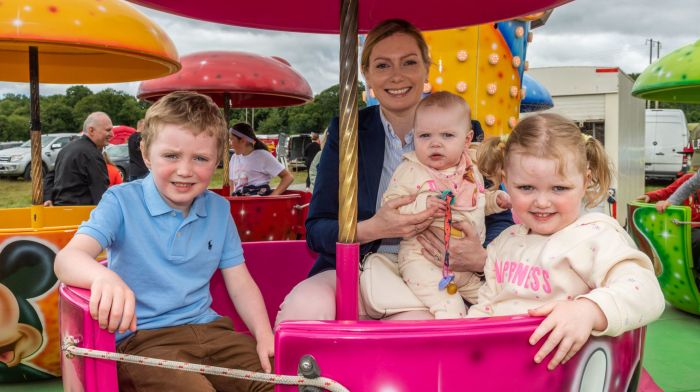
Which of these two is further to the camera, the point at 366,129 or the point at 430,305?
the point at 366,129

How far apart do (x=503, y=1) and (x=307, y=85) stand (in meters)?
4.73

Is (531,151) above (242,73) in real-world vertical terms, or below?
below

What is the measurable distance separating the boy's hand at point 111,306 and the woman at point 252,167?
507 centimetres

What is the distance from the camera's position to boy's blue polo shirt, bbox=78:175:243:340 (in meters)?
1.88

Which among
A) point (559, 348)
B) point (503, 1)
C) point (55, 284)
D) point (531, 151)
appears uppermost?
point (503, 1)

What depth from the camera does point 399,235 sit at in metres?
1.92

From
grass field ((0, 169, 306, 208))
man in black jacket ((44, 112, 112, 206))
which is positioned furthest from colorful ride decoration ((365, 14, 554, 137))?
grass field ((0, 169, 306, 208))

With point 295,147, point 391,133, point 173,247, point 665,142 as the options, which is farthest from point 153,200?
point 295,147

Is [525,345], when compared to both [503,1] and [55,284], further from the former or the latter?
[55,284]

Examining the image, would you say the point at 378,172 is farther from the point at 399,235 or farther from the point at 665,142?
the point at 665,142

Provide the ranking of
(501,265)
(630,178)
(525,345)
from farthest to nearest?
(630,178) → (501,265) → (525,345)

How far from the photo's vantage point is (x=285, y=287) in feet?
8.98

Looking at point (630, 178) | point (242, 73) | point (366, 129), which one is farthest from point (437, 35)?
point (630, 178)

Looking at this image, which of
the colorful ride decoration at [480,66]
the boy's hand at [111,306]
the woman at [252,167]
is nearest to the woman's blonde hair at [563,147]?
the boy's hand at [111,306]
